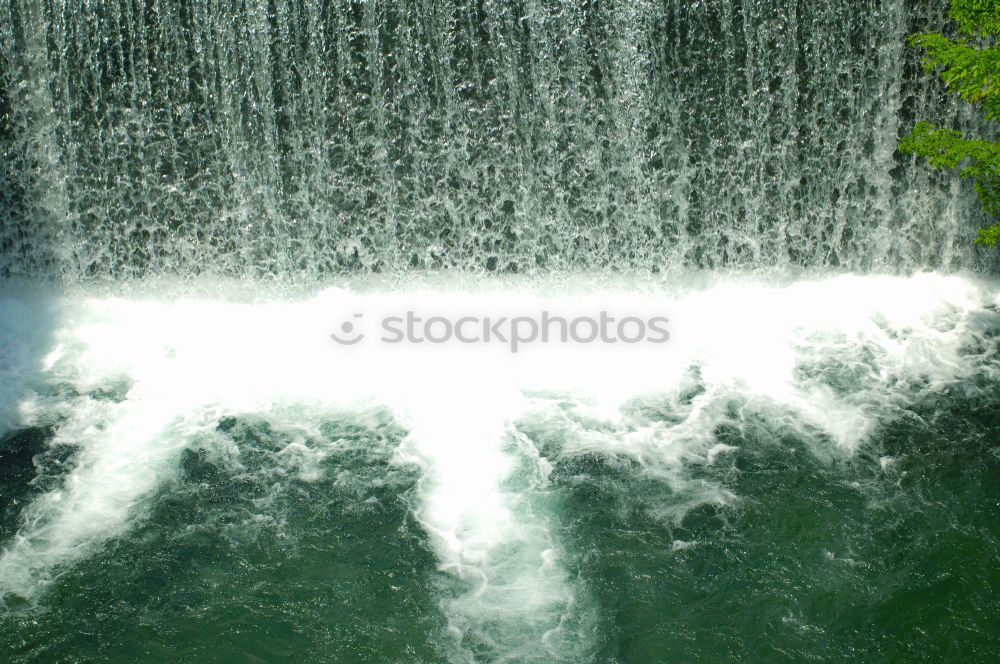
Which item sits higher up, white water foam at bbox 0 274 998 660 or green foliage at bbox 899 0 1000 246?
green foliage at bbox 899 0 1000 246

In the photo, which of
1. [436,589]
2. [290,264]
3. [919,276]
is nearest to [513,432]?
[436,589]

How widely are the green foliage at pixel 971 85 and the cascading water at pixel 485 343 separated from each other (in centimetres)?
51

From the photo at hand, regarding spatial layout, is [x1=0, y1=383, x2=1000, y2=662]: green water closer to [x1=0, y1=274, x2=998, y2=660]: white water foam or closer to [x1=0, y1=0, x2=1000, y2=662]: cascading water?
[x1=0, y1=0, x2=1000, y2=662]: cascading water

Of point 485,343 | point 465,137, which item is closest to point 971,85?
point 465,137

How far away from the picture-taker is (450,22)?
28.8ft

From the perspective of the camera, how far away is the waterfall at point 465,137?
8812mm

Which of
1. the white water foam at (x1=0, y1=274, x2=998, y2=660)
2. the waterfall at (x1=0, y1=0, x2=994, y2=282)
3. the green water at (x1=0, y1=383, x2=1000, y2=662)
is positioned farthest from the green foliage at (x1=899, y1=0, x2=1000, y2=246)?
the green water at (x1=0, y1=383, x2=1000, y2=662)

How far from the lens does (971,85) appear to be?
7.82 m

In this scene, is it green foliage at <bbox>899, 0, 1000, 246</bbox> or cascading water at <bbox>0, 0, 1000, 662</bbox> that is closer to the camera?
cascading water at <bbox>0, 0, 1000, 662</bbox>

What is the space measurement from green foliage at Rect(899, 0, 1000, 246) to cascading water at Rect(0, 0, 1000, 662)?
508 millimetres

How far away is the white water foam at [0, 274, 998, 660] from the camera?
6.63 meters

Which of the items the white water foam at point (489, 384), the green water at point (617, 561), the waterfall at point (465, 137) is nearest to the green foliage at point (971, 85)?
the waterfall at point (465, 137)

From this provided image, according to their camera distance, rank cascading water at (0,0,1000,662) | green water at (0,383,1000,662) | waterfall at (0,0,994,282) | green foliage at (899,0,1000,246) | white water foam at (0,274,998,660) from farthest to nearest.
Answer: waterfall at (0,0,994,282), green foliage at (899,0,1000,246), white water foam at (0,274,998,660), cascading water at (0,0,1000,662), green water at (0,383,1000,662)

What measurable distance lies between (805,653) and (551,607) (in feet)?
5.02
